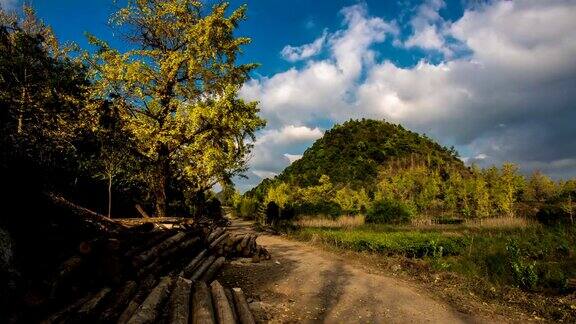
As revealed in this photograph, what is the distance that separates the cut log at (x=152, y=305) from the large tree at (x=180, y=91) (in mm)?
9870

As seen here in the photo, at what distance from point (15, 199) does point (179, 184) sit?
588 inches

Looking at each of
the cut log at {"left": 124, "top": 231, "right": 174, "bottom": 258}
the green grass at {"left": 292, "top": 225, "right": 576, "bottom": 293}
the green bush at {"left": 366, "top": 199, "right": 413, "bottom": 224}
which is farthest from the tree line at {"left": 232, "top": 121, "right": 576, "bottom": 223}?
the cut log at {"left": 124, "top": 231, "right": 174, "bottom": 258}

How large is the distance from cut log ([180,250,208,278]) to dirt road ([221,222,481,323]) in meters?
0.86

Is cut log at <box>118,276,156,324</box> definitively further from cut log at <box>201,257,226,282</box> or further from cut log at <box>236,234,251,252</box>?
cut log at <box>236,234,251,252</box>

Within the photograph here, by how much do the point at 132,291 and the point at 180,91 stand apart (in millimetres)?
12409

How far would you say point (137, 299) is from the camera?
21.1 ft

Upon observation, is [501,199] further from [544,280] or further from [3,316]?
[3,316]

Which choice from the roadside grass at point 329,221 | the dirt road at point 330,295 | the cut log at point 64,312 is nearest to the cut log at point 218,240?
the dirt road at point 330,295

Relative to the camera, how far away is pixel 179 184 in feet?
72.9

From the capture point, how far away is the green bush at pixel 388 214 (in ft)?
117

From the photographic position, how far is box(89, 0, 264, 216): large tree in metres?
16.7

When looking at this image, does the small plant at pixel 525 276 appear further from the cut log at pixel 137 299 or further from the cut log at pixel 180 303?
the cut log at pixel 137 299

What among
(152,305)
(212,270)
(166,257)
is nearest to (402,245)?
(212,270)

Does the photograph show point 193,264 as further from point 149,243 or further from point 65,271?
point 65,271
